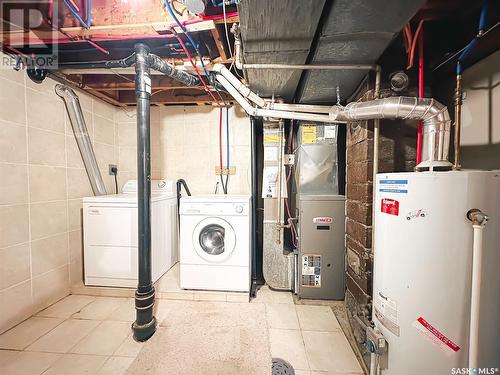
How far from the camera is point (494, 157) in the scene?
1.12 m

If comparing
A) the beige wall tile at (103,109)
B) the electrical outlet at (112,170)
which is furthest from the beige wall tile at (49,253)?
the beige wall tile at (103,109)

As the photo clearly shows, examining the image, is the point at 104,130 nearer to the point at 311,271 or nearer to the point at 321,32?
the point at 321,32

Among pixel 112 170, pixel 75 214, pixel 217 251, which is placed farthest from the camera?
pixel 112 170

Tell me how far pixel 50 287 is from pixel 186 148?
2.00m

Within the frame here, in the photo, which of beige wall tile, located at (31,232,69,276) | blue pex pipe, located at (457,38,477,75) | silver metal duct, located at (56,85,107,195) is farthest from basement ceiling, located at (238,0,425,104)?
beige wall tile, located at (31,232,69,276)

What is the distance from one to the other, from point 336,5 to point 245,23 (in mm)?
430

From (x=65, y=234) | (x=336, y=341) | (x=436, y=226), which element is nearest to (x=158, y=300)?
(x=65, y=234)

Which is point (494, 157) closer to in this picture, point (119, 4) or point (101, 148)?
point (119, 4)

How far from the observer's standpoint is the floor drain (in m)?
1.26

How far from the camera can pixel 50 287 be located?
1844 millimetres

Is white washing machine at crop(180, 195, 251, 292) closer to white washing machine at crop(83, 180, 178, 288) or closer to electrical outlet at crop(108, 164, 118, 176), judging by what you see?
white washing machine at crop(83, 180, 178, 288)

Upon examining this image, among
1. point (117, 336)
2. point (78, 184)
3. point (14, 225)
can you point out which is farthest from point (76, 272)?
point (117, 336)

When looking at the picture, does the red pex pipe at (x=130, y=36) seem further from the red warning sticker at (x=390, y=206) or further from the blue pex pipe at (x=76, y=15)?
the red warning sticker at (x=390, y=206)

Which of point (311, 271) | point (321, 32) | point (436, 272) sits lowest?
point (311, 271)
